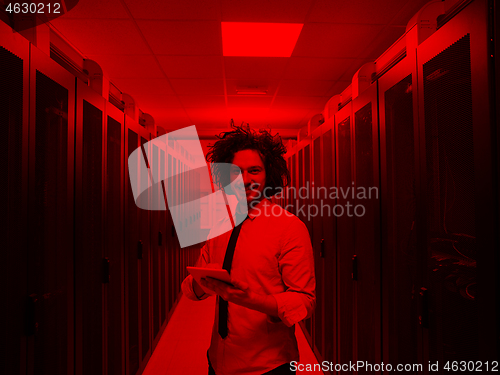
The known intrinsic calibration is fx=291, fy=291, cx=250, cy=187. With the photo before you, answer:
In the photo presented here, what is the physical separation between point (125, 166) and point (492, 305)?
2048mm

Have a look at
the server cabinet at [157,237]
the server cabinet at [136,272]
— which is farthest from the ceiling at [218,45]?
the server cabinet at [157,237]

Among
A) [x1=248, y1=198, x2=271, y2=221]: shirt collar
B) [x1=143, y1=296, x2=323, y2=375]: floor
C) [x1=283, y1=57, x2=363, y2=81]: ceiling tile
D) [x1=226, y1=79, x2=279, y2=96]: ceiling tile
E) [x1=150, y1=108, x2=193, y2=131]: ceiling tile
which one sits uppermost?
[x1=226, y1=79, x2=279, y2=96]: ceiling tile

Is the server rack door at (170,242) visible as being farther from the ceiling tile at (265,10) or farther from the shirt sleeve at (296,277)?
the shirt sleeve at (296,277)

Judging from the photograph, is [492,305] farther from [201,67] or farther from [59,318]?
[201,67]

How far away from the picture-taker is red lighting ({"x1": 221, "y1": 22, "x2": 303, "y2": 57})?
2.16m

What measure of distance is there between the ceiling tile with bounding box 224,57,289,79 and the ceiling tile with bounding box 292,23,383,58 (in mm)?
241

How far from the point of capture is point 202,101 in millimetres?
3850

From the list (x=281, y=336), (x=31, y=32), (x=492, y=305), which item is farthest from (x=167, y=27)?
(x=492, y=305)

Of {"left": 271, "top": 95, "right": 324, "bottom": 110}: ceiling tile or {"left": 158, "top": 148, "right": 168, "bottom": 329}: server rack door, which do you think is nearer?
{"left": 158, "top": 148, "right": 168, "bottom": 329}: server rack door

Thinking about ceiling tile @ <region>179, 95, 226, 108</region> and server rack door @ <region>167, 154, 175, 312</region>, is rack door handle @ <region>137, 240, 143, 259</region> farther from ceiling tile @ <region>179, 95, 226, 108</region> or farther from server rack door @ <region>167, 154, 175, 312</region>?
ceiling tile @ <region>179, 95, 226, 108</region>

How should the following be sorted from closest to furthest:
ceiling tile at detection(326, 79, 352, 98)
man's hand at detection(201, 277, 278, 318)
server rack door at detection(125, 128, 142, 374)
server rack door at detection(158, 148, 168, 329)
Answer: man's hand at detection(201, 277, 278, 318) < server rack door at detection(125, 128, 142, 374) < server rack door at detection(158, 148, 168, 329) < ceiling tile at detection(326, 79, 352, 98)

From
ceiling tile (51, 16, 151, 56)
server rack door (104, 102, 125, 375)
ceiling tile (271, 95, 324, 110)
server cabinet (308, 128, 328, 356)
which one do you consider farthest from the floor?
ceiling tile (271, 95, 324, 110)

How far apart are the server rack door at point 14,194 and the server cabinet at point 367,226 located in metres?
1.49

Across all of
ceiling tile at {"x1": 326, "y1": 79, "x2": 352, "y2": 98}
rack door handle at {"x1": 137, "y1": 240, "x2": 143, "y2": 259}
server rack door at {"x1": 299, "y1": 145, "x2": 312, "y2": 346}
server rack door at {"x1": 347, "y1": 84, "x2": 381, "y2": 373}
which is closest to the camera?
server rack door at {"x1": 347, "y1": 84, "x2": 381, "y2": 373}
